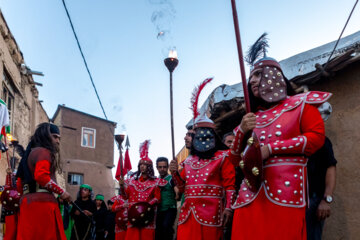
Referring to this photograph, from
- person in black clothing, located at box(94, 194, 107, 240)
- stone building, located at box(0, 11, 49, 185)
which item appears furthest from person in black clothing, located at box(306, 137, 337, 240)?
stone building, located at box(0, 11, 49, 185)

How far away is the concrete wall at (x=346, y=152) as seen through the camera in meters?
4.41

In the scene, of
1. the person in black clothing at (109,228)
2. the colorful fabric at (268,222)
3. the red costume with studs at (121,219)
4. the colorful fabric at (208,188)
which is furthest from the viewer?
the person in black clothing at (109,228)

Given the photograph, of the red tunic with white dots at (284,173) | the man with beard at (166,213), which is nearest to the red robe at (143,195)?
the man with beard at (166,213)

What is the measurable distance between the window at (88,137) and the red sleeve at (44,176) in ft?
93.7

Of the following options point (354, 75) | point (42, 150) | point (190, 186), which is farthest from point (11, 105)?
point (354, 75)

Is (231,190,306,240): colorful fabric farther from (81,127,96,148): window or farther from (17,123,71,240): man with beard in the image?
(81,127,96,148): window

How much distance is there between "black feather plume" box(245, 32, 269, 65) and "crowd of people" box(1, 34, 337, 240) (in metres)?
0.02

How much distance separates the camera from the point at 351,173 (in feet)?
14.7

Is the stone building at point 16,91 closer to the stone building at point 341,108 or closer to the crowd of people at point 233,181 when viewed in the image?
the crowd of people at point 233,181

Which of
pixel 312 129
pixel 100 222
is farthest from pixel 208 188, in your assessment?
pixel 100 222

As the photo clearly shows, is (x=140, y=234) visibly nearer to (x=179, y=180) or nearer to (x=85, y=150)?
(x=179, y=180)

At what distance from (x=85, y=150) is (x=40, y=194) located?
1119 inches

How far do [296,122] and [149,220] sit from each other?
4076 millimetres

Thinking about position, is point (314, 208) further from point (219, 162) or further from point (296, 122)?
point (219, 162)
